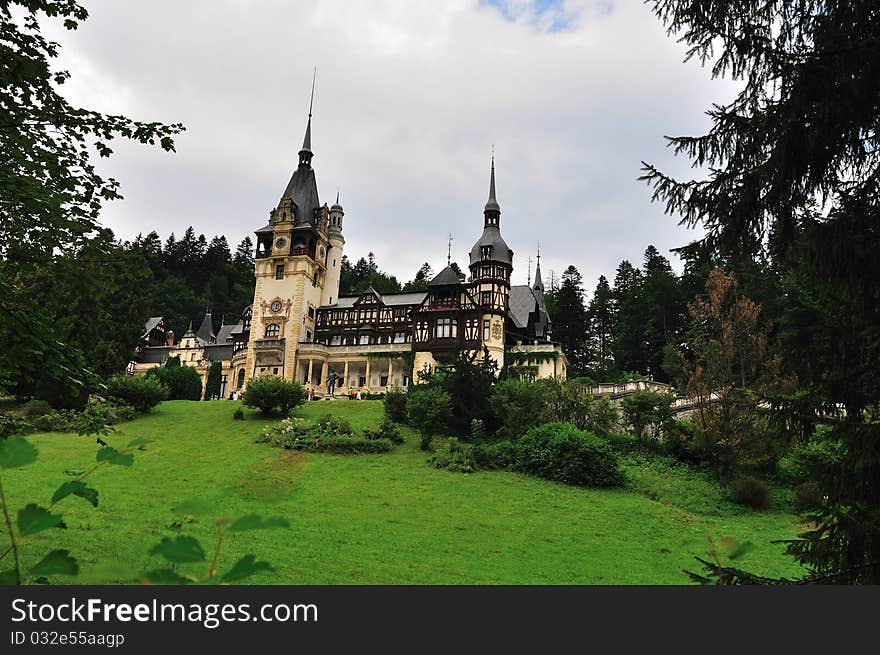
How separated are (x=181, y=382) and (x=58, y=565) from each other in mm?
53431

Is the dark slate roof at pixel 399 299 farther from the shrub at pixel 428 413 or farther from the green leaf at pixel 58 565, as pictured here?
the green leaf at pixel 58 565

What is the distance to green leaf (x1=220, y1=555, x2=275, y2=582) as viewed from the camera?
1.85 metres

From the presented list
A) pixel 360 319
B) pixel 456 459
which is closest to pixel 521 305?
pixel 360 319

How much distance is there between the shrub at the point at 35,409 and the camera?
120ft

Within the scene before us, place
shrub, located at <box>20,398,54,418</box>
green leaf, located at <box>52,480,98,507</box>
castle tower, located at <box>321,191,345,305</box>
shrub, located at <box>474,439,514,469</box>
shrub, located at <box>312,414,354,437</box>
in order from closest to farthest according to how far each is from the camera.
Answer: green leaf, located at <box>52,480,98,507</box> → shrub, located at <box>474,439,514,469</box> → shrub, located at <box>312,414,354,437</box> → shrub, located at <box>20,398,54,418</box> → castle tower, located at <box>321,191,345,305</box>

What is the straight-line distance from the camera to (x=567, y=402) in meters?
34.1

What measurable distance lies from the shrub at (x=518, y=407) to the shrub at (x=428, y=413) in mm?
2809

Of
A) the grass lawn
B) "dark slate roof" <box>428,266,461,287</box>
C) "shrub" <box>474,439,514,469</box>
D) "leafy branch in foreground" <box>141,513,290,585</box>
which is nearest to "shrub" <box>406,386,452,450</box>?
the grass lawn

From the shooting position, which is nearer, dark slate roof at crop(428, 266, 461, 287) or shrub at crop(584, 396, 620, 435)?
shrub at crop(584, 396, 620, 435)

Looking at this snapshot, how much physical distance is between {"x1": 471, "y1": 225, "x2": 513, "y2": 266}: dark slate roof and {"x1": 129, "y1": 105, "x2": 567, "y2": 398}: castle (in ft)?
0.33

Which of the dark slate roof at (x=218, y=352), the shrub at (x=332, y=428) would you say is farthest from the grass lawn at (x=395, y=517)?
the dark slate roof at (x=218, y=352)

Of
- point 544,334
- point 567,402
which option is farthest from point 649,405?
point 544,334

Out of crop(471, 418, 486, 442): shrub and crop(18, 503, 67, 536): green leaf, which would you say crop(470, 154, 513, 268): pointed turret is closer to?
crop(471, 418, 486, 442): shrub
